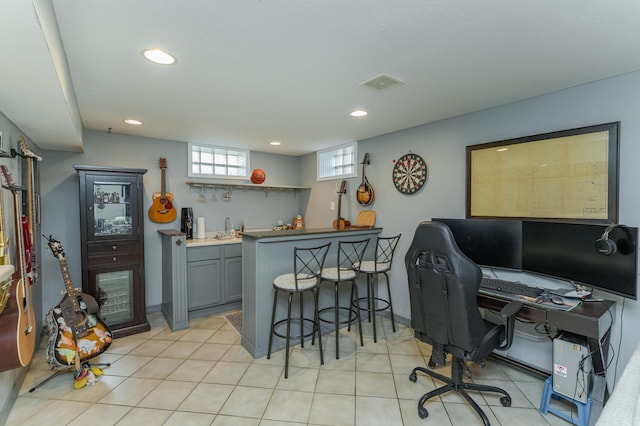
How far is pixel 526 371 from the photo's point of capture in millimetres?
2523

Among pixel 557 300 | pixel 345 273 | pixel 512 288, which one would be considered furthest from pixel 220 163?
pixel 557 300

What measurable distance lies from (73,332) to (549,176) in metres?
3.94

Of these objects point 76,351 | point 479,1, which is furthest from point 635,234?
point 76,351

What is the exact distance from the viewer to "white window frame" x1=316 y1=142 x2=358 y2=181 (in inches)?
165

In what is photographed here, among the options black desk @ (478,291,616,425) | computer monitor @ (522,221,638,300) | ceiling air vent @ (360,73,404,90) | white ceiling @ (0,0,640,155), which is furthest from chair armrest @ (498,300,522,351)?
ceiling air vent @ (360,73,404,90)

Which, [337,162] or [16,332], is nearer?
[16,332]

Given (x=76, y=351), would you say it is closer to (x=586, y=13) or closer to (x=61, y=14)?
(x=61, y=14)

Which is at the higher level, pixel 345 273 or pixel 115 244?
pixel 115 244

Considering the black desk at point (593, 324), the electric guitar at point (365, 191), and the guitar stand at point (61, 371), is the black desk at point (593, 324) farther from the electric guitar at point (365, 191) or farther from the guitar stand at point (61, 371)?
the guitar stand at point (61, 371)

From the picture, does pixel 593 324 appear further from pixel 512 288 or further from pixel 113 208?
pixel 113 208

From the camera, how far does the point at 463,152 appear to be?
296cm

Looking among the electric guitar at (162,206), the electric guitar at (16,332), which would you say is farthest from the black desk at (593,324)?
the electric guitar at (162,206)

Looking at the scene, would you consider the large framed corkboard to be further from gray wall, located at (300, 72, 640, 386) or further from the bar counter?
the bar counter

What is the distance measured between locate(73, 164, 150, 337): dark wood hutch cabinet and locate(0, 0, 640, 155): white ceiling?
1.93ft
